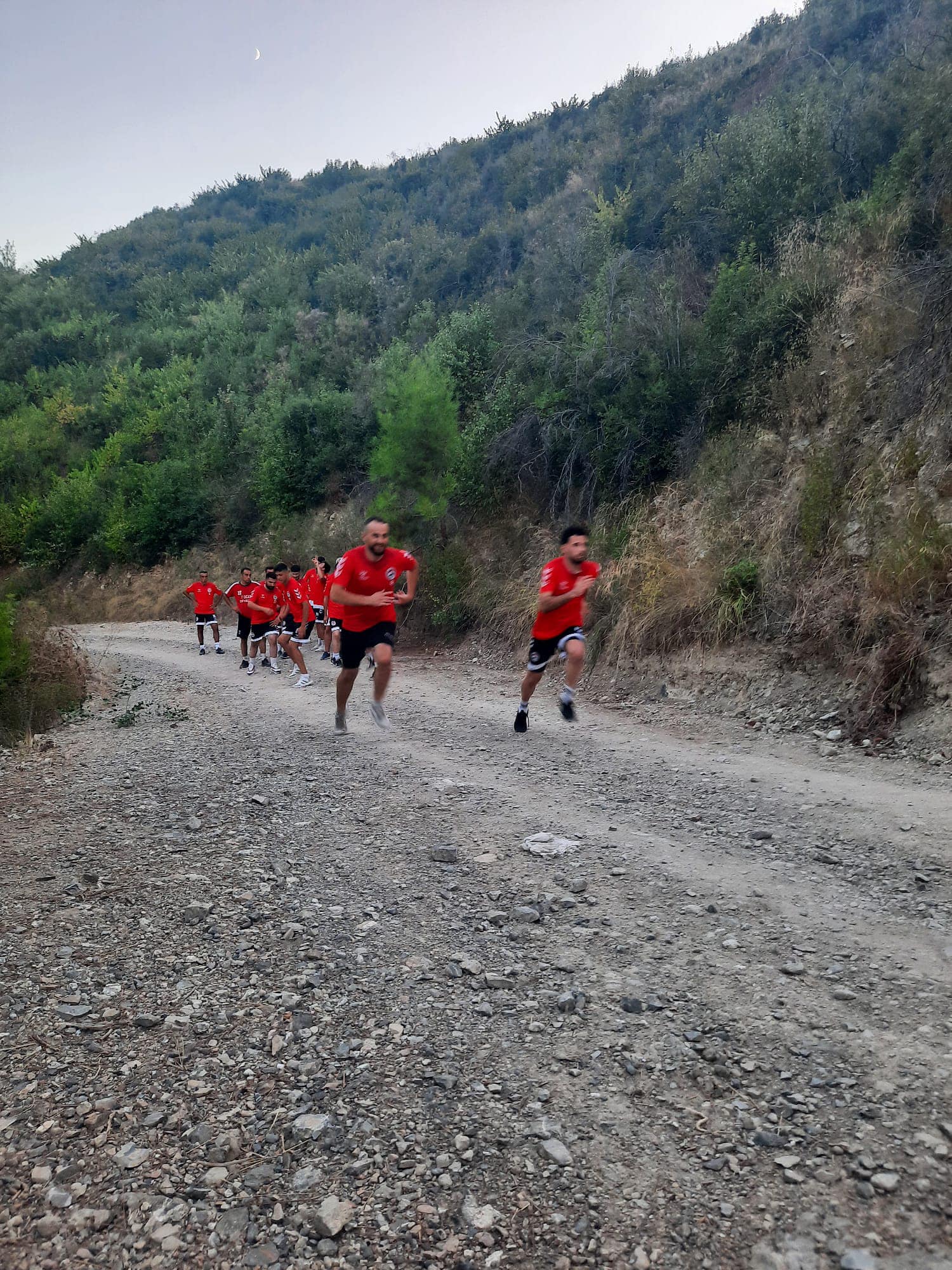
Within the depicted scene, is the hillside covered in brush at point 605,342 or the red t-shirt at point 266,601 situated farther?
the red t-shirt at point 266,601

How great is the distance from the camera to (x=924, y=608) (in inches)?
327

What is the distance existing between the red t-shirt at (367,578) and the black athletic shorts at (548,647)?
1.61 m

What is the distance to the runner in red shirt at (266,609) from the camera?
14.8 meters

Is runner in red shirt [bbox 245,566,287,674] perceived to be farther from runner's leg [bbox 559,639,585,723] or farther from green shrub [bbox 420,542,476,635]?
runner's leg [bbox 559,639,585,723]

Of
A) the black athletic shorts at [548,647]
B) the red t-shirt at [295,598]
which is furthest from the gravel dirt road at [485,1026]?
the red t-shirt at [295,598]

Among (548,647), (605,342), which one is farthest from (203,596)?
(548,647)

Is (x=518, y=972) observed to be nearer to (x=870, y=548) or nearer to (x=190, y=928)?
(x=190, y=928)

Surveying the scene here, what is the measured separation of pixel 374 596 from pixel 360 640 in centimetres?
63

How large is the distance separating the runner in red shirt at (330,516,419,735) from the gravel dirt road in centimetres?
159

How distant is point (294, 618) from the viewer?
A: 14758mm

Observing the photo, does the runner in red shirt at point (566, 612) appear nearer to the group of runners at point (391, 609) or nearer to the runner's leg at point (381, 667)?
the group of runners at point (391, 609)

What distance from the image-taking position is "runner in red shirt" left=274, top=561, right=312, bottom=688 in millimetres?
13297

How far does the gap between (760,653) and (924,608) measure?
2.09 m

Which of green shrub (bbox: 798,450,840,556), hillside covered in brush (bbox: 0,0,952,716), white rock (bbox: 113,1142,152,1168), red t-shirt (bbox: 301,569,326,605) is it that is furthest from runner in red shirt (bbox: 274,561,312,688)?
white rock (bbox: 113,1142,152,1168)
